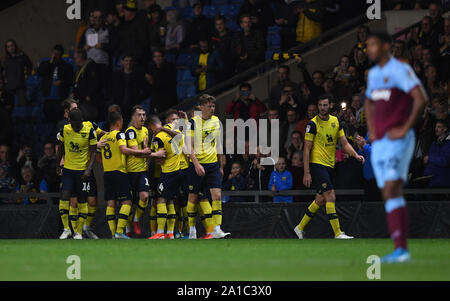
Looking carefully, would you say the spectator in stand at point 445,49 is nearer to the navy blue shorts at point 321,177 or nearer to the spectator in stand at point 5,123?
the navy blue shorts at point 321,177

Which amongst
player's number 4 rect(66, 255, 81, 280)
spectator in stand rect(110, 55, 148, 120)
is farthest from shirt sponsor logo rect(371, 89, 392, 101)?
spectator in stand rect(110, 55, 148, 120)

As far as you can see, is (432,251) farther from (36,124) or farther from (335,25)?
(36,124)

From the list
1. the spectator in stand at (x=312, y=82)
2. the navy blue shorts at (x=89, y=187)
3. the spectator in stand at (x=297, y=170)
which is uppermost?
the spectator in stand at (x=312, y=82)

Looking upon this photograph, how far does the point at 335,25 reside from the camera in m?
22.0

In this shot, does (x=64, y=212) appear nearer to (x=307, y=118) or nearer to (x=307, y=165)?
(x=307, y=165)

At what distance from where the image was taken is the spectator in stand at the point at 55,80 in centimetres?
2153

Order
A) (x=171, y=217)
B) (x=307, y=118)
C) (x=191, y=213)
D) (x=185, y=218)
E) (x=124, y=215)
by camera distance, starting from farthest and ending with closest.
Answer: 1. (x=307, y=118)
2. (x=185, y=218)
3. (x=171, y=217)
4. (x=124, y=215)
5. (x=191, y=213)

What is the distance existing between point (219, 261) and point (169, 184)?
596cm

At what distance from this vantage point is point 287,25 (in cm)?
2109

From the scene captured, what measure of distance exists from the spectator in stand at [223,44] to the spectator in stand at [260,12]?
539 millimetres

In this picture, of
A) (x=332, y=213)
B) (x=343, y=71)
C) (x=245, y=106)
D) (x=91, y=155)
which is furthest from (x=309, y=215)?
(x=343, y=71)

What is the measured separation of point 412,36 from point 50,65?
8.98 meters

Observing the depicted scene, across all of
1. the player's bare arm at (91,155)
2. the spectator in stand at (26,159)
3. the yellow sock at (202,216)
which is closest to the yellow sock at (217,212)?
the yellow sock at (202,216)

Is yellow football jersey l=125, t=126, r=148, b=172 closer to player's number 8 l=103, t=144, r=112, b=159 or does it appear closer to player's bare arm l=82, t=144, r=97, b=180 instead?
player's number 8 l=103, t=144, r=112, b=159
